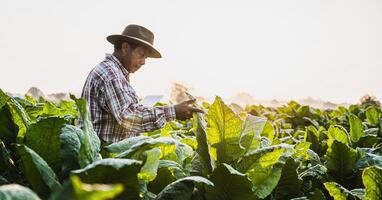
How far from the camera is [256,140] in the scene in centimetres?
166

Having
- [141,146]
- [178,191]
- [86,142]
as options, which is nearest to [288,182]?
[178,191]

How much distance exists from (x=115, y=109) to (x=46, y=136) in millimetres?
2315

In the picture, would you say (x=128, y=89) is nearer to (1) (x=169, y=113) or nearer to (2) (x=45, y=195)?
(1) (x=169, y=113)

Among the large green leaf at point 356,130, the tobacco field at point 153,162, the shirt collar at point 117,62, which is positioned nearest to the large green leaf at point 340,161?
the tobacco field at point 153,162

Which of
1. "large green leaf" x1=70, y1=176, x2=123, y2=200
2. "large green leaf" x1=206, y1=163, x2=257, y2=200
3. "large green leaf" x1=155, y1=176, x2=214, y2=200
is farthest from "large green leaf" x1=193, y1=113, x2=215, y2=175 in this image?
"large green leaf" x1=70, y1=176, x2=123, y2=200

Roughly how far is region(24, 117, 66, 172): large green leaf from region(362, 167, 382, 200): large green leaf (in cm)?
91

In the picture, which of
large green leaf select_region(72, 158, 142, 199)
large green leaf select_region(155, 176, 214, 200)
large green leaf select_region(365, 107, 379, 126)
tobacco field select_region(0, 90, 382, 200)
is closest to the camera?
large green leaf select_region(72, 158, 142, 199)

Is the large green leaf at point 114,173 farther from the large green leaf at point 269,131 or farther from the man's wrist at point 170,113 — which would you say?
the man's wrist at point 170,113

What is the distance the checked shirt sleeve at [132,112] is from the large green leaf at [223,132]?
1979mm

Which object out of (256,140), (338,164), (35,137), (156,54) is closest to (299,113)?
(156,54)

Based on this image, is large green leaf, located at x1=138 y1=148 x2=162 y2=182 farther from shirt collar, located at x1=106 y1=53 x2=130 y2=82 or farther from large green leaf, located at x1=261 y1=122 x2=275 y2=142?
shirt collar, located at x1=106 y1=53 x2=130 y2=82

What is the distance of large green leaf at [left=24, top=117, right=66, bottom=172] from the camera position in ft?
4.13

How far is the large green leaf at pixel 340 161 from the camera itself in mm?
2248

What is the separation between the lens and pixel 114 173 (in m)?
1.01
